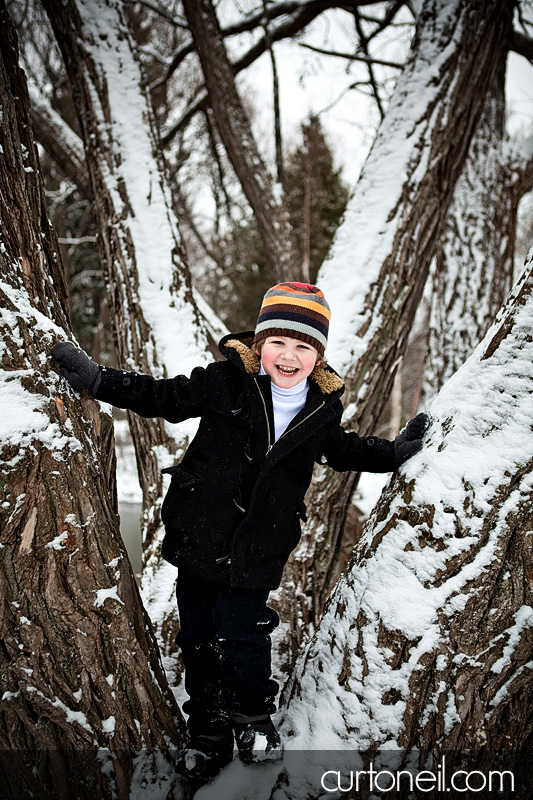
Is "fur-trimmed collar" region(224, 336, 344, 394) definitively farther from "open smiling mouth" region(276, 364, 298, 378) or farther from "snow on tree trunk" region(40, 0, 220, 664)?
"snow on tree trunk" region(40, 0, 220, 664)

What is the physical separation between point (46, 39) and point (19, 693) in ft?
23.9

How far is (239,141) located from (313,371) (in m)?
2.63

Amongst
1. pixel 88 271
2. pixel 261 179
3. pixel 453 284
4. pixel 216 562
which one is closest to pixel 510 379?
pixel 216 562

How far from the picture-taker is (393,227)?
2447 mm

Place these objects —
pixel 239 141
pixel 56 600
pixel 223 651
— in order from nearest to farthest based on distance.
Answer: pixel 56 600 → pixel 223 651 → pixel 239 141

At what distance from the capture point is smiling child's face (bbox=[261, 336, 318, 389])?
162 cm

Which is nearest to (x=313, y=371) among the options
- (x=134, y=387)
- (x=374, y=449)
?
(x=374, y=449)

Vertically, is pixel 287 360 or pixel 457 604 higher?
pixel 287 360

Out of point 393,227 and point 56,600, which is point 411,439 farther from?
point 393,227

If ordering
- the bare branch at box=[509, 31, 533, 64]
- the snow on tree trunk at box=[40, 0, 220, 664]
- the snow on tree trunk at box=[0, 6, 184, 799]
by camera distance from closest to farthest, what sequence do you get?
the snow on tree trunk at box=[0, 6, 184, 799] < the snow on tree trunk at box=[40, 0, 220, 664] < the bare branch at box=[509, 31, 533, 64]

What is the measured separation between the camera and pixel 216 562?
1.51 metres

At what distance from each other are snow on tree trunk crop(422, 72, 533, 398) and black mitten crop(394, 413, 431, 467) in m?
2.29

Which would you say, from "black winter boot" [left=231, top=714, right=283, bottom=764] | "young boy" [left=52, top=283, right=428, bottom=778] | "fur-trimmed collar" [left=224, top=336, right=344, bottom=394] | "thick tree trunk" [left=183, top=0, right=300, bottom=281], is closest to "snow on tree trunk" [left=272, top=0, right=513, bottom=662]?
"fur-trimmed collar" [left=224, top=336, right=344, bottom=394]

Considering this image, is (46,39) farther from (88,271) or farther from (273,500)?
(88,271)
